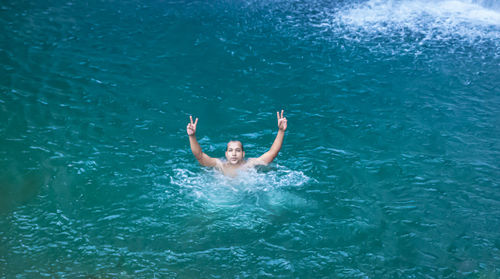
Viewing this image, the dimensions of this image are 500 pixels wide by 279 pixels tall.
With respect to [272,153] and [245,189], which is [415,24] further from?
[245,189]

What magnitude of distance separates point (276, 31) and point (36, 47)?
6783mm

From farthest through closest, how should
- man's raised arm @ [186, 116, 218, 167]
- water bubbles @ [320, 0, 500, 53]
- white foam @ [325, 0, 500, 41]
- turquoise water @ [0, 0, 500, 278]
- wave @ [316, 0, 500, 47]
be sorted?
white foam @ [325, 0, 500, 41], wave @ [316, 0, 500, 47], water bubbles @ [320, 0, 500, 53], man's raised arm @ [186, 116, 218, 167], turquoise water @ [0, 0, 500, 278]

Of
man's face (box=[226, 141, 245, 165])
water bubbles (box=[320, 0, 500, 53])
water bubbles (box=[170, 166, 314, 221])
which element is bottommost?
water bubbles (box=[170, 166, 314, 221])

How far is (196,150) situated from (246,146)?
170 centimetres

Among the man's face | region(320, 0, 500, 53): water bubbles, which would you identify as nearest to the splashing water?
the man's face

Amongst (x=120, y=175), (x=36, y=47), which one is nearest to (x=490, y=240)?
(x=120, y=175)

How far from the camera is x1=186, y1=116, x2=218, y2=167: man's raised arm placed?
6828 millimetres

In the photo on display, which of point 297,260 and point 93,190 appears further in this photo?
point 93,190

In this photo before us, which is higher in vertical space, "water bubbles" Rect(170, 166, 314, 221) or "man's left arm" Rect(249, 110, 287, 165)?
"man's left arm" Rect(249, 110, 287, 165)

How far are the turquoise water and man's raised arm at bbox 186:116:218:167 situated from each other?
9.8 inches

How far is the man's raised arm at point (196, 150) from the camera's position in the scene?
22.4 ft

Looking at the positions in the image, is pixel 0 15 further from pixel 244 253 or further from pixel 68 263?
pixel 244 253

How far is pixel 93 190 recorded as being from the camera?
7230 mm

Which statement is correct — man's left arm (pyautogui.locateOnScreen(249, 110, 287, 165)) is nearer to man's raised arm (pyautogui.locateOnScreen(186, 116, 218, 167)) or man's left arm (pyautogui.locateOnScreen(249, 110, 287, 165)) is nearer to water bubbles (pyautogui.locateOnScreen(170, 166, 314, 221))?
water bubbles (pyautogui.locateOnScreen(170, 166, 314, 221))
